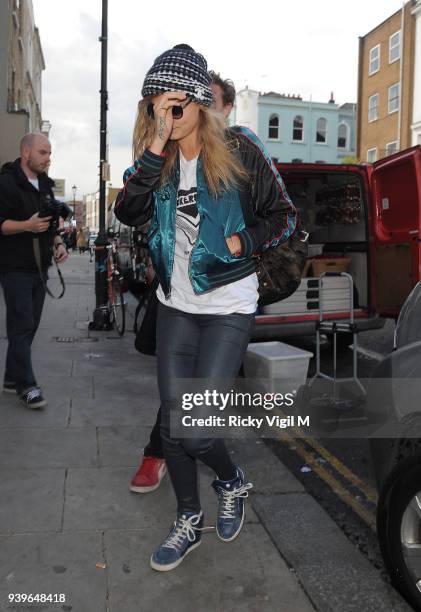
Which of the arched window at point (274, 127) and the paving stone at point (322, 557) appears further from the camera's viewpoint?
the arched window at point (274, 127)

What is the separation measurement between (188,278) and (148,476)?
4.49ft

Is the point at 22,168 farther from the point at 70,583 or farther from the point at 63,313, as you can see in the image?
the point at 63,313

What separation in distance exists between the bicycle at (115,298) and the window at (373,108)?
94.6 feet

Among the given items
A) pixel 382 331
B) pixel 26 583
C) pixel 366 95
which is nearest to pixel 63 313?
pixel 382 331

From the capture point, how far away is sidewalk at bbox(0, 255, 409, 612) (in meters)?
2.51

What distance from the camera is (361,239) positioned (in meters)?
8.05

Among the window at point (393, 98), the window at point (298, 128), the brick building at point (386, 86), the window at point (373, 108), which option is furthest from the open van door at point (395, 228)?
the window at point (298, 128)

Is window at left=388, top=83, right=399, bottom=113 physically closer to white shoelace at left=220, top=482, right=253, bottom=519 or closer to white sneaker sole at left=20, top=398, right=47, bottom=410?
white sneaker sole at left=20, top=398, right=47, bottom=410

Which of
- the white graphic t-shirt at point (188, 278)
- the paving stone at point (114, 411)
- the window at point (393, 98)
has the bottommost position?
the paving stone at point (114, 411)

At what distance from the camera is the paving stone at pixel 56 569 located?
2434 millimetres

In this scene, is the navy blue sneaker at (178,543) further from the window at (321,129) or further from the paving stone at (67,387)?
the window at (321,129)

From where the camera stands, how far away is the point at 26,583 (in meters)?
2.51

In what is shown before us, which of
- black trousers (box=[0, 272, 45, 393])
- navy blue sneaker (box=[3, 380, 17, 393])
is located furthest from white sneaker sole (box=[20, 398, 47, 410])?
navy blue sneaker (box=[3, 380, 17, 393])

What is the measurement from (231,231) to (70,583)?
1.58 m
